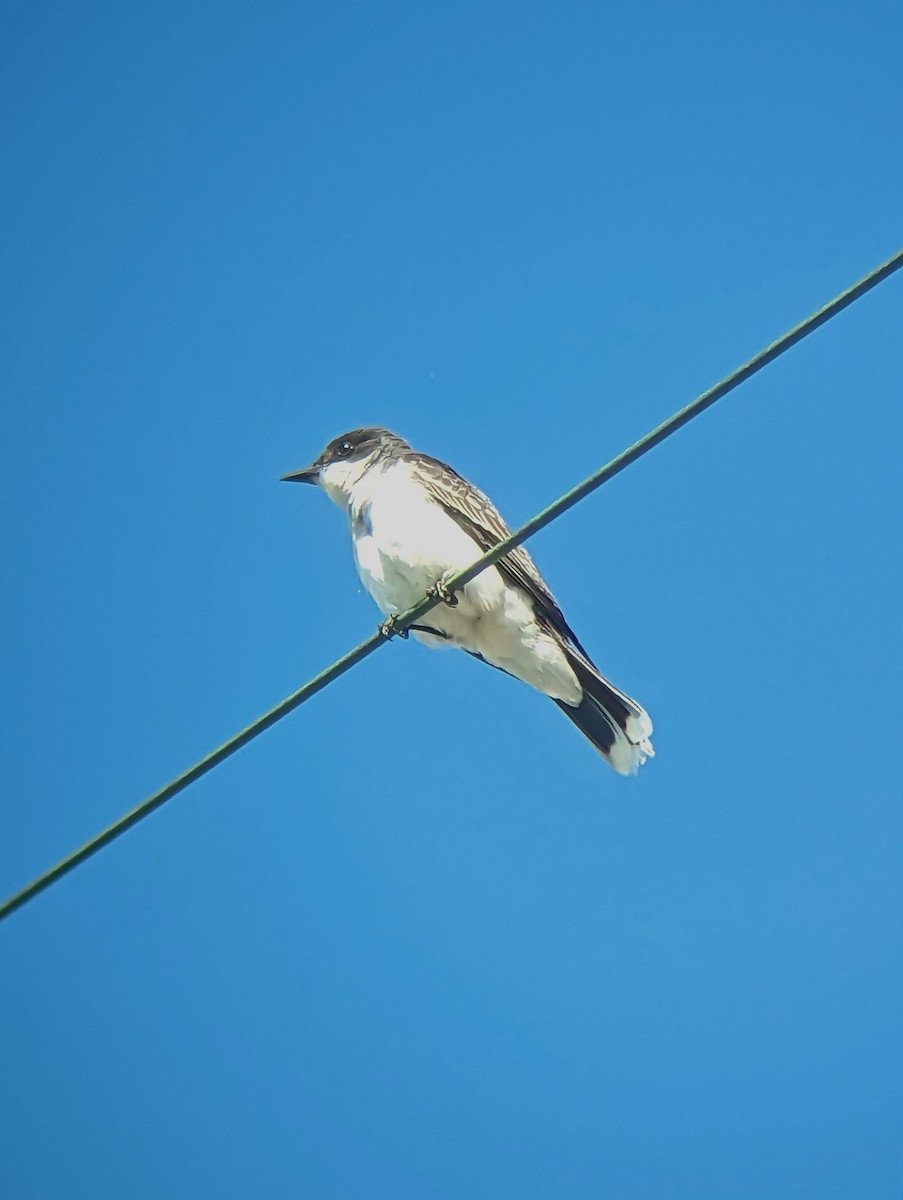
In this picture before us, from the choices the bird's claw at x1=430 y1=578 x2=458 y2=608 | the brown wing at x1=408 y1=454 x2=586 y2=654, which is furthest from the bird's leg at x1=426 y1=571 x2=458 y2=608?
the brown wing at x1=408 y1=454 x2=586 y2=654

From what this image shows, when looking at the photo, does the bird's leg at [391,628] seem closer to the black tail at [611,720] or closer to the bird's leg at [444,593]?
the bird's leg at [444,593]

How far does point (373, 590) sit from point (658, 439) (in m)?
3.36

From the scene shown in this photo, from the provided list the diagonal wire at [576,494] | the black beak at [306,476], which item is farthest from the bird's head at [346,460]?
the diagonal wire at [576,494]

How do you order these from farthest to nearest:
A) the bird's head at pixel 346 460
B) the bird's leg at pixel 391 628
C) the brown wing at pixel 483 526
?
the bird's head at pixel 346 460
the brown wing at pixel 483 526
the bird's leg at pixel 391 628

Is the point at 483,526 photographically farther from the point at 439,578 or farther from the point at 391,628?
the point at 391,628

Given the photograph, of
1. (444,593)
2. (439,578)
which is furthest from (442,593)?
(439,578)

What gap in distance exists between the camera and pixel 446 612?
7.70 m

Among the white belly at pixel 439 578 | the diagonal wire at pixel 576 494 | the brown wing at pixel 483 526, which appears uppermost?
the brown wing at pixel 483 526

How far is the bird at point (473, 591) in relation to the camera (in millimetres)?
7426

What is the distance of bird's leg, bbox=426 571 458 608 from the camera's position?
7.04 m

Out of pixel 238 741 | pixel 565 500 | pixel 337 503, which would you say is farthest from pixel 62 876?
pixel 337 503

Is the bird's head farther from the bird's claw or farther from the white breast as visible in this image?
the bird's claw

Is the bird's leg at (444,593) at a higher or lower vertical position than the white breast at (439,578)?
lower

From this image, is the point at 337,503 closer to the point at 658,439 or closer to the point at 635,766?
the point at 635,766
